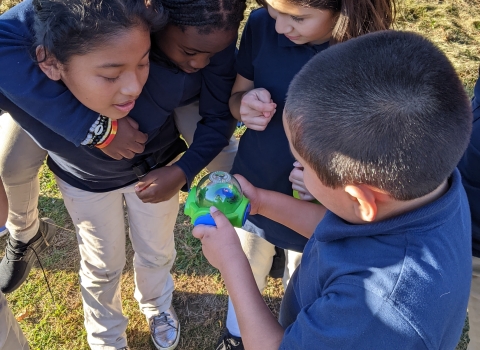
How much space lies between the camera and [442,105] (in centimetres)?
94

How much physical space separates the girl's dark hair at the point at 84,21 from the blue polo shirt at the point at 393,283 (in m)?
0.92

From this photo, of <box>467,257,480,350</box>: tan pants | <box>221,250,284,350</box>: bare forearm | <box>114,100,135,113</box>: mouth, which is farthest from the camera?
<box>467,257,480,350</box>: tan pants

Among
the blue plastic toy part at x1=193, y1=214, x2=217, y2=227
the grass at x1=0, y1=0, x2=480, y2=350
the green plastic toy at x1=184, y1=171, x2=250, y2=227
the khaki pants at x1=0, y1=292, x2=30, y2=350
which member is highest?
the blue plastic toy part at x1=193, y1=214, x2=217, y2=227

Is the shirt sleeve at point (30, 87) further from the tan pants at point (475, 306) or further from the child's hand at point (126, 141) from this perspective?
the tan pants at point (475, 306)

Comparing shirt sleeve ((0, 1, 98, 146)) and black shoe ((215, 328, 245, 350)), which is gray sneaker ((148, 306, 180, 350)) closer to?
black shoe ((215, 328, 245, 350))

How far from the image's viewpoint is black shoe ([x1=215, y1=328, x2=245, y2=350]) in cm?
248

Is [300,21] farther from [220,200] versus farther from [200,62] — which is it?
[220,200]

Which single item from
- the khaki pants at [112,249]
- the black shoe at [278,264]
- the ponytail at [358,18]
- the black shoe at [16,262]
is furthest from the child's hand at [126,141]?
the black shoe at [16,262]

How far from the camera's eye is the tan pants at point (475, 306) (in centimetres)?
185

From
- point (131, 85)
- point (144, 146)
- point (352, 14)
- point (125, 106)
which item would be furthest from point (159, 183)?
point (352, 14)

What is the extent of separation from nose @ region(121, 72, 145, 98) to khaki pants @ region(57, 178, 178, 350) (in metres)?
0.64

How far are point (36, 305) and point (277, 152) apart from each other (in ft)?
6.49

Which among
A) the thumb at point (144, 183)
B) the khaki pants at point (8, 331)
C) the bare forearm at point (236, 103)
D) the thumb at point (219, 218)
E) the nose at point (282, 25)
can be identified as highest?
the nose at point (282, 25)

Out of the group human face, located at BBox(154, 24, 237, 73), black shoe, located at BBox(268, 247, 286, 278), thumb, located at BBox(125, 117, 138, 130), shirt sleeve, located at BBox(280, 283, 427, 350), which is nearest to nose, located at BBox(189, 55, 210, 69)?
human face, located at BBox(154, 24, 237, 73)
